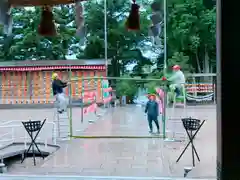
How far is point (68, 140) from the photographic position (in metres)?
7.03

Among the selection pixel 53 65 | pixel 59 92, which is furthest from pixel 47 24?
pixel 53 65

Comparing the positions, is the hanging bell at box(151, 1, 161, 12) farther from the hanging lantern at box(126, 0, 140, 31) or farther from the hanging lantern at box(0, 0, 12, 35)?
the hanging lantern at box(0, 0, 12, 35)

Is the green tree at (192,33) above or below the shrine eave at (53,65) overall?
above

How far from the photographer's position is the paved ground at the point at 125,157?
15.0ft

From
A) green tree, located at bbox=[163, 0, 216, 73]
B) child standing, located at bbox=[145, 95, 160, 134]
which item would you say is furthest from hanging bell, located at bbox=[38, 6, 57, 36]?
green tree, located at bbox=[163, 0, 216, 73]

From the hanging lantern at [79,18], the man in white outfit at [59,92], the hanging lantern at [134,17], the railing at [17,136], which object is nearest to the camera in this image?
the hanging lantern at [134,17]

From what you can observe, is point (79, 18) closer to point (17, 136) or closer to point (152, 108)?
point (152, 108)

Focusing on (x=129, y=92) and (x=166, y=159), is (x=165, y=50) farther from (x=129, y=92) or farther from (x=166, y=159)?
(x=166, y=159)

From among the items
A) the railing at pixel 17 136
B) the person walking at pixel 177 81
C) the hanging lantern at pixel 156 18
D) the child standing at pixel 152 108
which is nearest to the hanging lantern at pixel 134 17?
the hanging lantern at pixel 156 18

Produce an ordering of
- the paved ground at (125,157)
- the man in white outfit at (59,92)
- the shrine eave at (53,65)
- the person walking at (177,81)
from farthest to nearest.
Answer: the shrine eave at (53,65), the man in white outfit at (59,92), the person walking at (177,81), the paved ground at (125,157)

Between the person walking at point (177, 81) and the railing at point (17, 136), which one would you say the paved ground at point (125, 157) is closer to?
the railing at point (17, 136)

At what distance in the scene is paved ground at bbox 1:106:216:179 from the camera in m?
4.57

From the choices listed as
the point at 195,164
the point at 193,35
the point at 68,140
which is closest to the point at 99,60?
the point at 193,35

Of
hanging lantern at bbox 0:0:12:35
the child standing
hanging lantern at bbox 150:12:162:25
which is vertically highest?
hanging lantern at bbox 0:0:12:35
